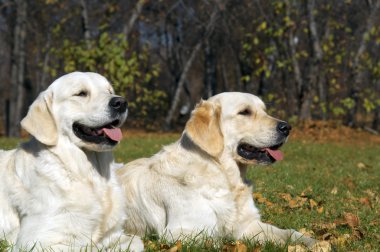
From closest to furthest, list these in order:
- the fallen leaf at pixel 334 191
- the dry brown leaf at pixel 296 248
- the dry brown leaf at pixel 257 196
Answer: the dry brown leaf at pixel 296 248, the dry brown leaf at pixel 257 196, the fallen leaf at pixel 334 191

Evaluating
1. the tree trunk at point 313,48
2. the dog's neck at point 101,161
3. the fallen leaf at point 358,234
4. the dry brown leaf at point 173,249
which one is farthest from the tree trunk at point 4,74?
the dry brown leaf at point 173,249

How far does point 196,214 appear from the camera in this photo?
181 inches

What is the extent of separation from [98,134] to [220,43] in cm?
2613

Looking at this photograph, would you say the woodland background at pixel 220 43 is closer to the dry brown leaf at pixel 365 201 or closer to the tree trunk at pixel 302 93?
the tree trunk at pixel 302 93

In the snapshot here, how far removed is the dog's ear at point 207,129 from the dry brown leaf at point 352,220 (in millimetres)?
1360

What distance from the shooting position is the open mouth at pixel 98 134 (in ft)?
13.5

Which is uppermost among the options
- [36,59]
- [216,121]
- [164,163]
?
[216,121]

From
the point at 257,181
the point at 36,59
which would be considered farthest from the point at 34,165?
the point at 36,59

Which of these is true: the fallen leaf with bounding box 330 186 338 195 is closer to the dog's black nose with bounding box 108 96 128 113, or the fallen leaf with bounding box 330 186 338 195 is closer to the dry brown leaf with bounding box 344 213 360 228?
the dry brown leaf with bounding box 344 213 360 228

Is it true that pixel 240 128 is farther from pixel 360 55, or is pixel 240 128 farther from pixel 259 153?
pixel 360 55

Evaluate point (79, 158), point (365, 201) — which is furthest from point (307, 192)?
point (79, 158)

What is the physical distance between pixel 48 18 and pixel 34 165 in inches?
911

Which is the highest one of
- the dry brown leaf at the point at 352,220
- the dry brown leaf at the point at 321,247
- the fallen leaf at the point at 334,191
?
→ the dry brown leaf at the point at 321,247

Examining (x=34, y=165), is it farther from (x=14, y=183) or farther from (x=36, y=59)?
(x=36, y=59)
